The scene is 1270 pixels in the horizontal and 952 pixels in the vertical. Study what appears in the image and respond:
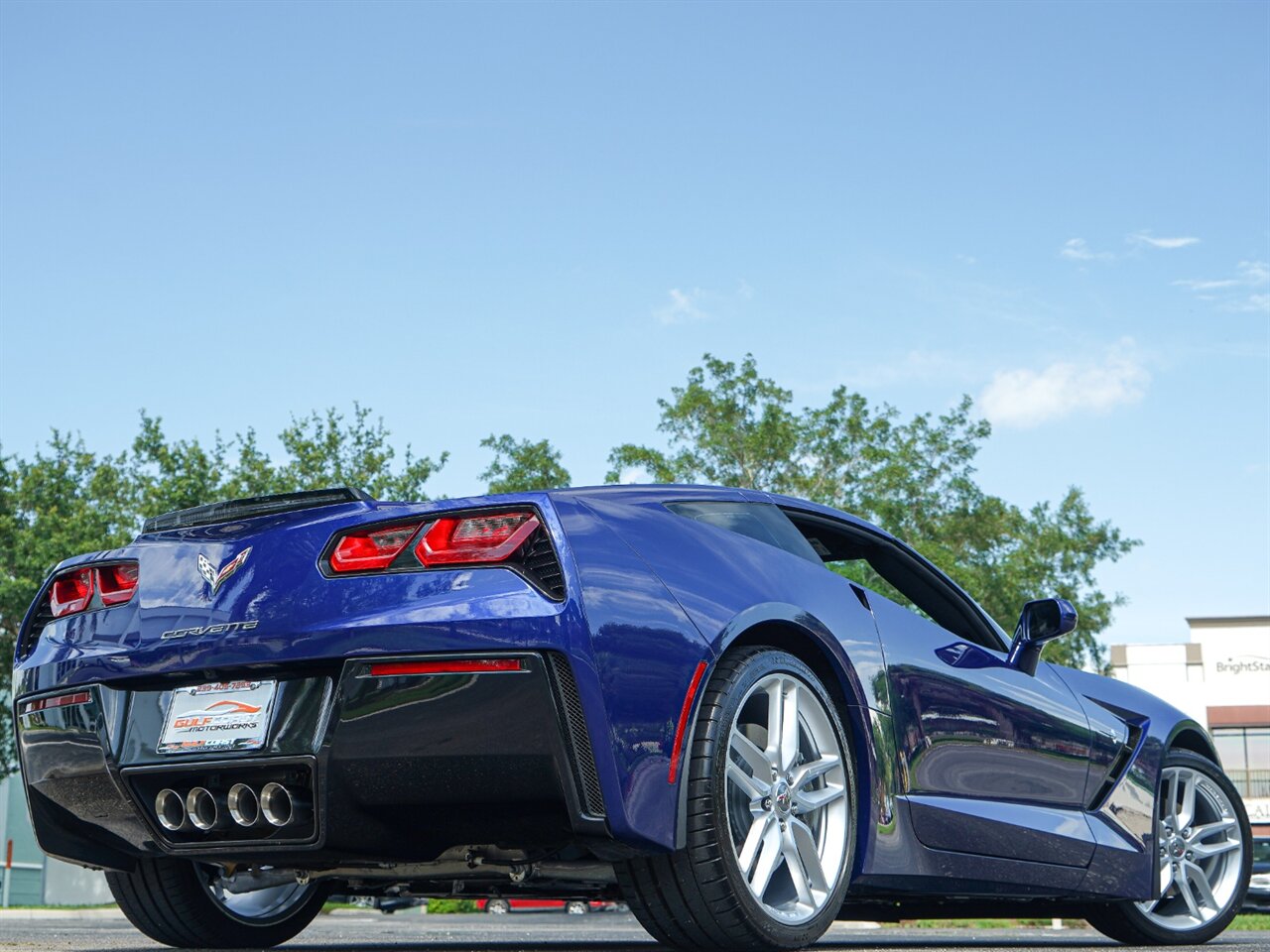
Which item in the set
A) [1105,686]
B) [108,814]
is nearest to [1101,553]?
[1105,686]

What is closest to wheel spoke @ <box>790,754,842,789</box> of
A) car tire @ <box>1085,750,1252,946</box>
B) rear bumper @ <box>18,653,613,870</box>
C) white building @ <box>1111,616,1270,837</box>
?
rear bumper @ <box>18,653,613,870</box>

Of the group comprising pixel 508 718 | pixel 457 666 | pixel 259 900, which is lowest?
pixel 259 900

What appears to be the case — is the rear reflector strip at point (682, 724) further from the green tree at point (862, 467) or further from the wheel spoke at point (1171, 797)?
the green tree at point (862, 467)

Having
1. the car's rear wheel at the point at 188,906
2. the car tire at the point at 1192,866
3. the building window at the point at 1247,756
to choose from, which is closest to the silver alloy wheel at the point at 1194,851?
the car tire at the point at 1192,866

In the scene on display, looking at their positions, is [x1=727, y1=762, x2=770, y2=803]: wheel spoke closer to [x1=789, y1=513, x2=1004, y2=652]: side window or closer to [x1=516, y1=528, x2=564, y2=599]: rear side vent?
[x1=516, y1=528, x2=564, y2=599]: rear side vent

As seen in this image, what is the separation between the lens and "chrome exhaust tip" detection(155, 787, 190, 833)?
12.2 ft

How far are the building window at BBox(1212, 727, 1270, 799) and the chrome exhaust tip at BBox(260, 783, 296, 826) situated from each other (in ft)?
180

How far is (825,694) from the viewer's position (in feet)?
13.5

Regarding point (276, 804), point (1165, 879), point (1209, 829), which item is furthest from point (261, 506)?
point (1209, 829)

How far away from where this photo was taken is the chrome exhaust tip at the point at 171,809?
3709 mm

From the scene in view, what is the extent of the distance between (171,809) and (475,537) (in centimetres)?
104

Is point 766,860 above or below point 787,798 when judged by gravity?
below

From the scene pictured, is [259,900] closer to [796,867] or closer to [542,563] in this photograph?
[796,867]

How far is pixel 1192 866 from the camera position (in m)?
5.92
